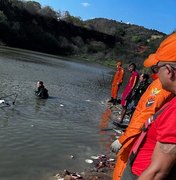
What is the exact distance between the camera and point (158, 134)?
2.26 meters

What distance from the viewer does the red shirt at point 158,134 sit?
2189 mm

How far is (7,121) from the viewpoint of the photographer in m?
11.4

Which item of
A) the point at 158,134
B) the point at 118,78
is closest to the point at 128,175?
the point at 158,134

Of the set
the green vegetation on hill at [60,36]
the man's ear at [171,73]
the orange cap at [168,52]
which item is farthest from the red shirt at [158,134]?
the green vegetation on hill at [60,36]

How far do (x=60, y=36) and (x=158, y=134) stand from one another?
88325mm

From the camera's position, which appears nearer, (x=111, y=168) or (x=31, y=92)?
(x=111, y=168)

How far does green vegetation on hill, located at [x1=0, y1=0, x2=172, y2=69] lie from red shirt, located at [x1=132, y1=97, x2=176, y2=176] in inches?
2544

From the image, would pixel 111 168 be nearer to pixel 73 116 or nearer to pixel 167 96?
pixel 167 96

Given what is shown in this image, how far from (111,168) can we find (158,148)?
5917mm

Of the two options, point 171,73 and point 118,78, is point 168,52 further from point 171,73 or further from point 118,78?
point 118,78

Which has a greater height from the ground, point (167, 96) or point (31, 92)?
point (167, 96)

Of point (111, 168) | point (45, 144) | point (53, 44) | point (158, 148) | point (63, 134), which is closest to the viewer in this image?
point (158, 148)

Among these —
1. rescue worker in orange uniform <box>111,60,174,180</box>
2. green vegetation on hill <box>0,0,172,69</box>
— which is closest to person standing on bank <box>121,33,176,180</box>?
rescue worker in orange uniform <box>111,60,174,180</box>

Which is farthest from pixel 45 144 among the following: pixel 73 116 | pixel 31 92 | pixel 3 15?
pixel 3 15
